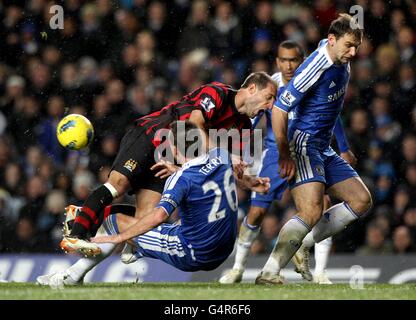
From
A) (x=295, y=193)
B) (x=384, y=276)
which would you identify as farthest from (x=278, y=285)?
(x=384, y=276)

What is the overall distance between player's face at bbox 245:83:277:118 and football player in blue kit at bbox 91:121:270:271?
0.68m

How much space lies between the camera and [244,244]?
8867 mm

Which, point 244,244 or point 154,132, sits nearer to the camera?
point 154,132

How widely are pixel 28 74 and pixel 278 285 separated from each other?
6.26 m

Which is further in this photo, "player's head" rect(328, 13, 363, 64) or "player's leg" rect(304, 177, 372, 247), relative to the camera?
"player's leg" rect(304, 177, 372, 247)

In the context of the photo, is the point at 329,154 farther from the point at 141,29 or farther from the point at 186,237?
the point at 141,29

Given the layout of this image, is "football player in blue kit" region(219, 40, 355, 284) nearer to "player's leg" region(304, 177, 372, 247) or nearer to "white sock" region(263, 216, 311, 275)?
"player's leg" region(304, 177, 372, 247)

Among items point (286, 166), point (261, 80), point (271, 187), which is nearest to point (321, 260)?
point (271, 187)

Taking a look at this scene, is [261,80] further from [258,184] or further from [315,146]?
[258,184]

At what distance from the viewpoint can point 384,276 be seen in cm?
975

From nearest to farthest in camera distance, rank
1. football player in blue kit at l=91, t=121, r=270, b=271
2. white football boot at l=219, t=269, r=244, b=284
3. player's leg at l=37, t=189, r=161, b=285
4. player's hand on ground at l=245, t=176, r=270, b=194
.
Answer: football player in blue kit at l=91, t=121, r=270, b=271 → player's hand on ground at l=245, t=176, r=270, b=194 → player's leg at l=37, t=189, r=161, b=285 → white football boot at l=219, t=269, r=244, b=284

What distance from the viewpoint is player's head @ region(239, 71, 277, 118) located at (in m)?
7.32

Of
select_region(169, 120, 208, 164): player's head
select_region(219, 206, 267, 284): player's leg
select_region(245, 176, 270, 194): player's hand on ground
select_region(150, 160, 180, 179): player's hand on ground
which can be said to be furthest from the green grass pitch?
select_region(219, 206, 267, 284): player's leg

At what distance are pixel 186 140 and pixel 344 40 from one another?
4.61ft
